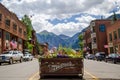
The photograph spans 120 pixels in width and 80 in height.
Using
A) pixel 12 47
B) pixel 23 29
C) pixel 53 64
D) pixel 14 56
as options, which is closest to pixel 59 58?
pixel 53 64

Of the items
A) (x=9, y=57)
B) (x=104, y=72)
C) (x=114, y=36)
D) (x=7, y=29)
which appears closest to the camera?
(x=104, y=72)

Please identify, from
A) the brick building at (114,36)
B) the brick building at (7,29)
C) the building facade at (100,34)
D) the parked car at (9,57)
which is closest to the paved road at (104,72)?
the parked car at (9,57)

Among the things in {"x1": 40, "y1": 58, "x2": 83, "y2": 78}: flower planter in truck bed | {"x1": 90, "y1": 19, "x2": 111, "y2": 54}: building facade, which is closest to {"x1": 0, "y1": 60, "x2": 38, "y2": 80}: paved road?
{"x1": 40, "y1": 58, "x2": 83, "y2": 78}: flower planter in truck bed

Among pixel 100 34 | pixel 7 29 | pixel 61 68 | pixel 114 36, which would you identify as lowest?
pixel 61 68

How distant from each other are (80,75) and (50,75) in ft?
6.12

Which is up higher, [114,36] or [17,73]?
[114,36]

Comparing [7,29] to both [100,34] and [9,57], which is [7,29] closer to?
[9,57]

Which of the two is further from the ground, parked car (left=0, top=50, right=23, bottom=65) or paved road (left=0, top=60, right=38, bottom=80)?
parked car (left=0, top=50, right=23, bottom=65)

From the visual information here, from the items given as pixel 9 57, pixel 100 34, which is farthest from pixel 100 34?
pixel 9 57

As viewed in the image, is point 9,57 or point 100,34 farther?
point 100,34

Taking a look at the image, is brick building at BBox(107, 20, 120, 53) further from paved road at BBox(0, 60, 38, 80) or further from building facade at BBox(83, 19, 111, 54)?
paved road at BBox(0, 60, 38, 80)

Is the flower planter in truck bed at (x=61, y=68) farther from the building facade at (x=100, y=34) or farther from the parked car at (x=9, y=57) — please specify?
the building facade at (x=100, y=34)

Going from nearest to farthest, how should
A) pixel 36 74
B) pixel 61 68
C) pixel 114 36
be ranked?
pixel 61 68
pixel 36 74
pixel 114 36

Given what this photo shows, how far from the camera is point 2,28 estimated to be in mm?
58406
